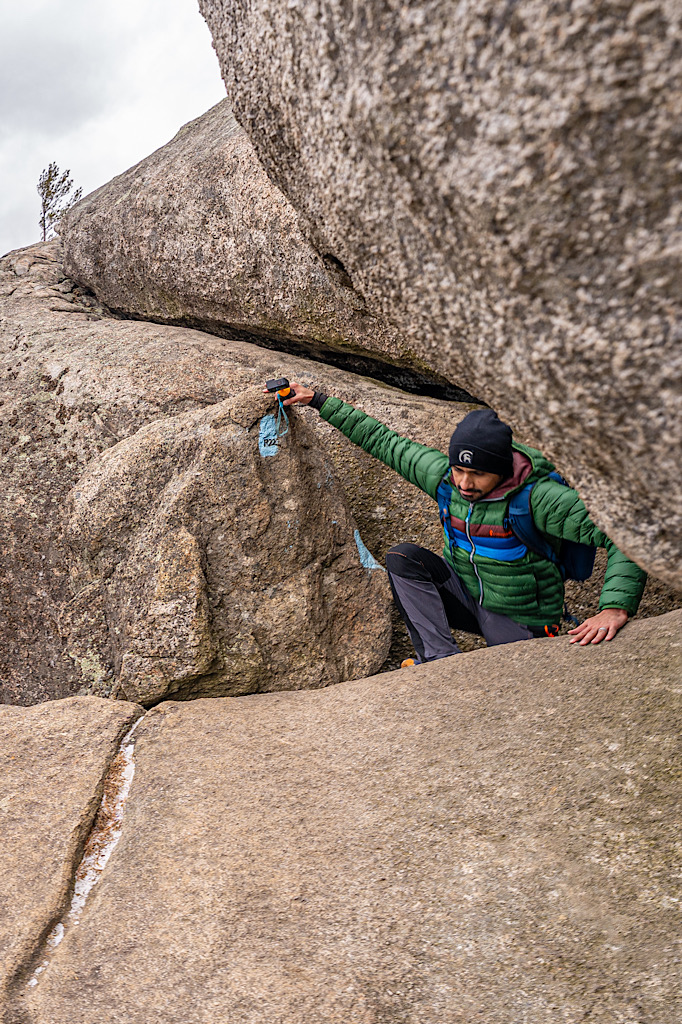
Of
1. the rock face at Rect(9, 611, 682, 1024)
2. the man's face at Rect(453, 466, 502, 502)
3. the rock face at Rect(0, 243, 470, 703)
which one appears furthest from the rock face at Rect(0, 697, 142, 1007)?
the man's face at Rect(453, 466, 502, 502)

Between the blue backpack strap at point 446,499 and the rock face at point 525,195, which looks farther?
the blue backpack strap at point 446,499

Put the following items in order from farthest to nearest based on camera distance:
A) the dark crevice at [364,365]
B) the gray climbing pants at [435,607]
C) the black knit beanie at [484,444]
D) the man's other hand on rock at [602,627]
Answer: the dark crevice at [364,365] → the gray climbing pants at [435,607] → the black knit beanie at [484,444] → the man's other hand on rock at [602,627]

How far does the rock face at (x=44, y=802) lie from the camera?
3650 millimetres

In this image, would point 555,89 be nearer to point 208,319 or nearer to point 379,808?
point 379,808

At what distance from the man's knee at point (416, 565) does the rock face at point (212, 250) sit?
2.72 metres

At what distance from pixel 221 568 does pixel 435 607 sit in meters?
1.79

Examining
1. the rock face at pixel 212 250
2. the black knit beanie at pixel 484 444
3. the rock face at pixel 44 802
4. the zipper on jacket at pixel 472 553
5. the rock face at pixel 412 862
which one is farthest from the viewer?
the rock face at pixel 212 250

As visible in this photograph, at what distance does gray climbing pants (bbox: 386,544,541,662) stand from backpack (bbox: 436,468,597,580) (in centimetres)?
39

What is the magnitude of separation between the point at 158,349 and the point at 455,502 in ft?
13.8

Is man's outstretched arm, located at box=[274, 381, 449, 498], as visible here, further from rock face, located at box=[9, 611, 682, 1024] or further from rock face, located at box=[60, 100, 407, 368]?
rock face, located at box=[60, 100, 407, 368]

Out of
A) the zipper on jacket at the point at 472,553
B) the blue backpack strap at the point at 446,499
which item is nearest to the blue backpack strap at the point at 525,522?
the zipper on jacket at the point at 472,553

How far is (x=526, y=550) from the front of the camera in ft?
18.3

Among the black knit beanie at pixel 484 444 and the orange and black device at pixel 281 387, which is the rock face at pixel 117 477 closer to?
the orange and black device at pixel 281 387

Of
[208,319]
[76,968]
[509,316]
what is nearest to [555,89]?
[509,316]
